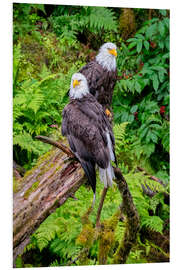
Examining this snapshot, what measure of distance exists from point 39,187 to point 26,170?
10.5 inches

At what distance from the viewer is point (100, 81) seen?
288 centimetres

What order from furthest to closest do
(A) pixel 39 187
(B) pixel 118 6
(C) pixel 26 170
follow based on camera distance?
(B) pixel 118 6 < (C) pixel 26 170 < (A) pixel 39 187

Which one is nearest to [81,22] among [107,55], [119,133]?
[107,55]

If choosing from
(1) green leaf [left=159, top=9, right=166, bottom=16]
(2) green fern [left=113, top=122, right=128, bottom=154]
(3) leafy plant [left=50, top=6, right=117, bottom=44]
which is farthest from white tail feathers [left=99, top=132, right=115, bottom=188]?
(1) green leaf [left=159, top=9, right=166, bottom=16]

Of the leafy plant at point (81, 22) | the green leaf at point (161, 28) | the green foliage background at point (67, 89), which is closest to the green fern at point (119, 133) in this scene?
the green foliage background at point (67, 89)

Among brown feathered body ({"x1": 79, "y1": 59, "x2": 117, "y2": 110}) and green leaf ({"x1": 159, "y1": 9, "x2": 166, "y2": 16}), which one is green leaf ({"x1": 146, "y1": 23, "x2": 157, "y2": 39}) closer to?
green leaf ({"x1": 159, "y1": 9, "x2": 166, "y2": 16})

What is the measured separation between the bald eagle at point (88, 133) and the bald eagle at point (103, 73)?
0.56ft

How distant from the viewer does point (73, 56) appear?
2.86 m

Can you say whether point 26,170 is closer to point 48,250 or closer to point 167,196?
point 48,250

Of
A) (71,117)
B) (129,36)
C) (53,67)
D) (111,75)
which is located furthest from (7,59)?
(129,36)

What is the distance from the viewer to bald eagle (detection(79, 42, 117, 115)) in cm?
282

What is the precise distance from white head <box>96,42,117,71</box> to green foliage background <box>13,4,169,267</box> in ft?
0.17

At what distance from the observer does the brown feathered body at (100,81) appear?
2824 millimetres

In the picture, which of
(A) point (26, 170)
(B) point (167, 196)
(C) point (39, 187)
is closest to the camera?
(C) point (39, 187)
